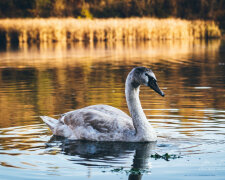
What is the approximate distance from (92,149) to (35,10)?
55947 mm

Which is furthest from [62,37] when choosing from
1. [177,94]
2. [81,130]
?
[81,130]

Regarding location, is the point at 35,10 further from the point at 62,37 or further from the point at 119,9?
the point at 62,37

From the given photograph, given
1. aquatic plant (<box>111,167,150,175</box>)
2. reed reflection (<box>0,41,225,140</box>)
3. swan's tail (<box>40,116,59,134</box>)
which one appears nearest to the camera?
aquatic plant (<box>111,167,150,175</box>)

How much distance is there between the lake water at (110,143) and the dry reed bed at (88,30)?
23547mm

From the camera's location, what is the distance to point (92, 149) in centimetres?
823

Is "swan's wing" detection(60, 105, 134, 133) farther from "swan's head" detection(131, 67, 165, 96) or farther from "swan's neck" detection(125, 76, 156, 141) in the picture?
"swan's head" detection(131, 67, 165, 96)

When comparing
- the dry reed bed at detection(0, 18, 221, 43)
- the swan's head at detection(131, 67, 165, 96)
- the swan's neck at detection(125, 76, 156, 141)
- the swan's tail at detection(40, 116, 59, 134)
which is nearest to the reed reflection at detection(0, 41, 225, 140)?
the swan's tail at detection(40, 116, 59, 134)

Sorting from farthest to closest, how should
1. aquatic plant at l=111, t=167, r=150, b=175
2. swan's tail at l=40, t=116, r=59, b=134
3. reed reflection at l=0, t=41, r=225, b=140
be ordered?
reed reflection at l=0, t=41, r=225, b=140 → swan's tail at l=40, t=116, r=59, b=134 → aquatic plant at l=111, t=167, r=150, b=175

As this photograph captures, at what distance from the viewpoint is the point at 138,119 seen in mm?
8602

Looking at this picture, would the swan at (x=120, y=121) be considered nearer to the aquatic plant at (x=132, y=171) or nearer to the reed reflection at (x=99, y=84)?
the reed reflection at (x=99, y=84)

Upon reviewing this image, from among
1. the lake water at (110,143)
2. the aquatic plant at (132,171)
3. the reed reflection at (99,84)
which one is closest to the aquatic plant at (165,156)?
the lake water at (110,143)

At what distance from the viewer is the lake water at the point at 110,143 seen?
22.8 feet

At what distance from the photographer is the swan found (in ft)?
28.1

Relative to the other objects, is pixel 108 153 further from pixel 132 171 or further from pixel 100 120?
pixel 132 171
